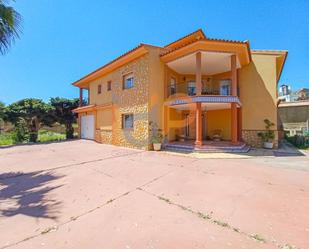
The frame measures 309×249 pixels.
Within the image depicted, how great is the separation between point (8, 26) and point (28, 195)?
20.4 ft

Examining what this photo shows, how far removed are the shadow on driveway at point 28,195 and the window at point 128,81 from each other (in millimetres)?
8928

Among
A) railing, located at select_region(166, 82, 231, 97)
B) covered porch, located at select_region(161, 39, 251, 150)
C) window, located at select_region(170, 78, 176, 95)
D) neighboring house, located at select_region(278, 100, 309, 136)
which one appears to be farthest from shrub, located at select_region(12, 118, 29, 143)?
neighboring house, located at select_region(278, 100, 309, 136)

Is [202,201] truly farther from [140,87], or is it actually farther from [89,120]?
[89,120]

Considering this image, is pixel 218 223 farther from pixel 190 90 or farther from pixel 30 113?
pixel 30 113

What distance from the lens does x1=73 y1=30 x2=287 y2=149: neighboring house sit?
39.5ft

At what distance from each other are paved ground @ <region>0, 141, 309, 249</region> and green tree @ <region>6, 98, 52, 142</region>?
47.7 ft

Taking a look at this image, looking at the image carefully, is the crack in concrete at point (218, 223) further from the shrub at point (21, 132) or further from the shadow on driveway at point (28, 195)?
the shrub at point (21, 132)

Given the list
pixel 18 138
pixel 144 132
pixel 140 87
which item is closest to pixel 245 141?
pixel 144 132

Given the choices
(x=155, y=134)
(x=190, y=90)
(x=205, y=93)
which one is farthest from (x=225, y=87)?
(x=155, y=134)

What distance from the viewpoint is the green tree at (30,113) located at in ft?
63.0

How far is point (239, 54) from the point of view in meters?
12.6

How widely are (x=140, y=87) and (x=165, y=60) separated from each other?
267cm

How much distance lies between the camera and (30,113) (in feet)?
64.3

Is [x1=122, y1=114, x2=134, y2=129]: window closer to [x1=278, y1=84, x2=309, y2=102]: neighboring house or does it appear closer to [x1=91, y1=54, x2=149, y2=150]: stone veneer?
[x1=91, y1=54, x2=149, y2=150]: stone veneer
